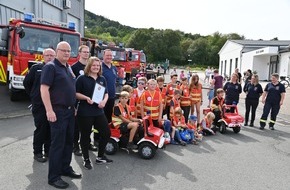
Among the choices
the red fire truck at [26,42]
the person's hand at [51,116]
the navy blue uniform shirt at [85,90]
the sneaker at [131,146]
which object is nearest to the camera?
the person's hand at [51,116]

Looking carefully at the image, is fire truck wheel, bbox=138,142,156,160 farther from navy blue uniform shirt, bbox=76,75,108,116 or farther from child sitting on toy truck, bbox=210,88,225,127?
child sitting on toy truck, bbox=210,88,225,127

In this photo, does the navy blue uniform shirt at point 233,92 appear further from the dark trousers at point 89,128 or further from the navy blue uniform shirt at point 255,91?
the dark trousers at point 89,128

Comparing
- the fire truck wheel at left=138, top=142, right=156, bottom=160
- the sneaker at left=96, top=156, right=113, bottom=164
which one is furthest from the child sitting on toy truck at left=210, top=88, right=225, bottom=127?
the sneaker at left=96, top=156, right=113, bottom=164

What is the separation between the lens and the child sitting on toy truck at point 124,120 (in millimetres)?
5602

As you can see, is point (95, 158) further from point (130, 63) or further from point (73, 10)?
point (73, 10)

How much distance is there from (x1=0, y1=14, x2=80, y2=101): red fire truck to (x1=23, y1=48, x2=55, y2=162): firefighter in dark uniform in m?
4.66

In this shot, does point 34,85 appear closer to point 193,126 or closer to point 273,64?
point 193,126

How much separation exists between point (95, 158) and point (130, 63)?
15.0m

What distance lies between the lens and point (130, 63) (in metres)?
20.0

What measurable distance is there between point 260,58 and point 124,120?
3607 centimetres

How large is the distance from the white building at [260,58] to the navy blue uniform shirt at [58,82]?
99.0ft

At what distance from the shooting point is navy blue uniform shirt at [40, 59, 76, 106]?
147 inches

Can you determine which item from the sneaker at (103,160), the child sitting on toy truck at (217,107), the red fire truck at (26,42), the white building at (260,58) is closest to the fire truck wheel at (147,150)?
the sneaker at (103,160)

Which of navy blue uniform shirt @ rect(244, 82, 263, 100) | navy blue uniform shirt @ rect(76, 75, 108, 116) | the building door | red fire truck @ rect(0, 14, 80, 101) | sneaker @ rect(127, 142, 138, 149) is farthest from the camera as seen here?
the building door
